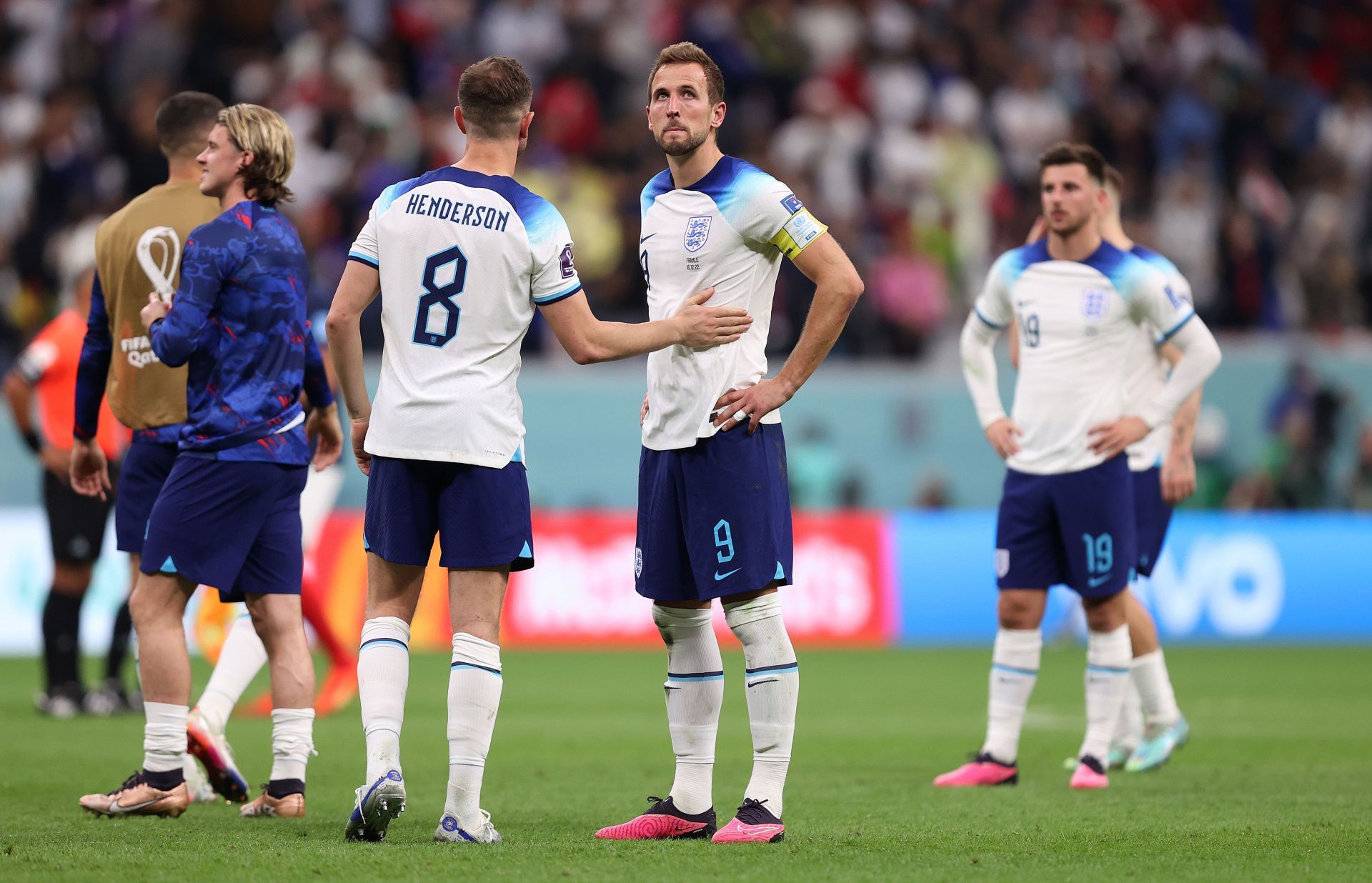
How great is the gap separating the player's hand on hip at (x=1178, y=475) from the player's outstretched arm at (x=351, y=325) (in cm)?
461

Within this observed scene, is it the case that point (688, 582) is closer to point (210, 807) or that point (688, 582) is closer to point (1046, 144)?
point (210, 807)

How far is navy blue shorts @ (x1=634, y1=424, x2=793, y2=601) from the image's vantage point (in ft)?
19.1

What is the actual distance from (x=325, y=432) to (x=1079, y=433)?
339 centimetres

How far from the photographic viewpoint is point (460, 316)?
18.2 ft

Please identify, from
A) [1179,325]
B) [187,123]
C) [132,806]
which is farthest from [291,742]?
[1179,325]

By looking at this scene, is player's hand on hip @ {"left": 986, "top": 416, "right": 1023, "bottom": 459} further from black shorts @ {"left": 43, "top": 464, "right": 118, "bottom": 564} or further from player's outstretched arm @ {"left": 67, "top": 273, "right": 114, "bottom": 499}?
black shorts @ {"left": 43, "top": 464, "right": 118, "bottom": 564}

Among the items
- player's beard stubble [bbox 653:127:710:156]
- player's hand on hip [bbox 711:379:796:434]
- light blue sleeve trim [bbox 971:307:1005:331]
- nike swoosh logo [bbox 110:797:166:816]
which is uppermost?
player's beard stubble [bbox 653:127:710:156]

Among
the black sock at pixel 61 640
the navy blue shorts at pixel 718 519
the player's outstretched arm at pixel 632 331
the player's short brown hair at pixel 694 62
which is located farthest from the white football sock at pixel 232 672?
the black sock at pixel 61 640

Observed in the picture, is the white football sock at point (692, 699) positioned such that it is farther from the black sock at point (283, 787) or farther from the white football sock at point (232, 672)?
the white football sock at point (232, 672)

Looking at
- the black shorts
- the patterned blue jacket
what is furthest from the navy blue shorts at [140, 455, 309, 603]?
the black shorts

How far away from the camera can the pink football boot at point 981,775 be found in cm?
761

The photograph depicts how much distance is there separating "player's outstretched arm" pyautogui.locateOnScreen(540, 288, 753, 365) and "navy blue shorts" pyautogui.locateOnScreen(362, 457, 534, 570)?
18.1 inches

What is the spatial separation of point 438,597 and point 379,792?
957 cm

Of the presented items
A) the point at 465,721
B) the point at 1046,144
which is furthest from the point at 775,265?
the point at 1046,144
